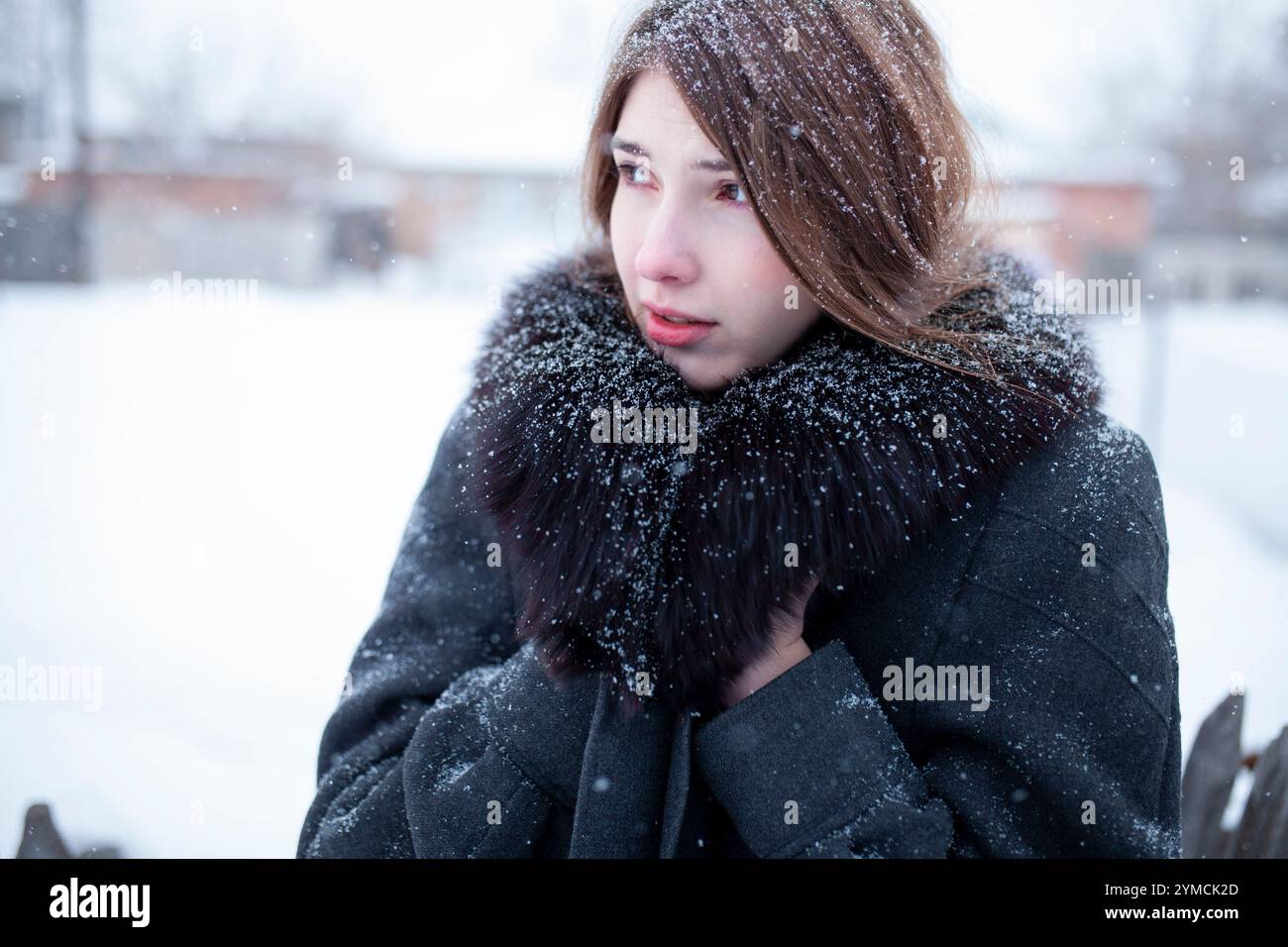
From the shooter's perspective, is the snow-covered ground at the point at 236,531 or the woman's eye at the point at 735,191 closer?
the woman's eye at the point at 735,191

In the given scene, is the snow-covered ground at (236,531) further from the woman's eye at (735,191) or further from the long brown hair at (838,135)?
the woman's eye at (735,191)

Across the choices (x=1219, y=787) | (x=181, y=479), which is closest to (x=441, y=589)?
(x=1219, y=787)

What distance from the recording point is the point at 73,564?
357 centimetres

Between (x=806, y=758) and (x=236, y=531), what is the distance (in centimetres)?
370

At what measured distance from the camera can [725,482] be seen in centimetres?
109

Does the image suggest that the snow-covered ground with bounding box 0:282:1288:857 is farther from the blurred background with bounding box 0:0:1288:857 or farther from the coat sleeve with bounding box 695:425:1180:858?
the coat sleeve with bounding box 695:425:1180:858

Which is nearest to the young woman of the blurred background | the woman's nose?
the woman's nose

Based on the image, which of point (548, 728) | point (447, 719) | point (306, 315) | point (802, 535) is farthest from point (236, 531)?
point (306, 315)

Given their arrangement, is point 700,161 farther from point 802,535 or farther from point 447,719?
point 447,719

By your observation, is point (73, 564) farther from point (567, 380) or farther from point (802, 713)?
point (802, 713)

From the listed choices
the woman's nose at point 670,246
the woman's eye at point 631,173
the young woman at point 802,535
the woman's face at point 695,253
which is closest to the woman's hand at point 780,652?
the young woman at point 802,535

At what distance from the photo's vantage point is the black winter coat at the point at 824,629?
104 centimetres

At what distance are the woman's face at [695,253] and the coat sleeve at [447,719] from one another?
42cm

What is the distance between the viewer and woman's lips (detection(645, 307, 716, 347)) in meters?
1.22
